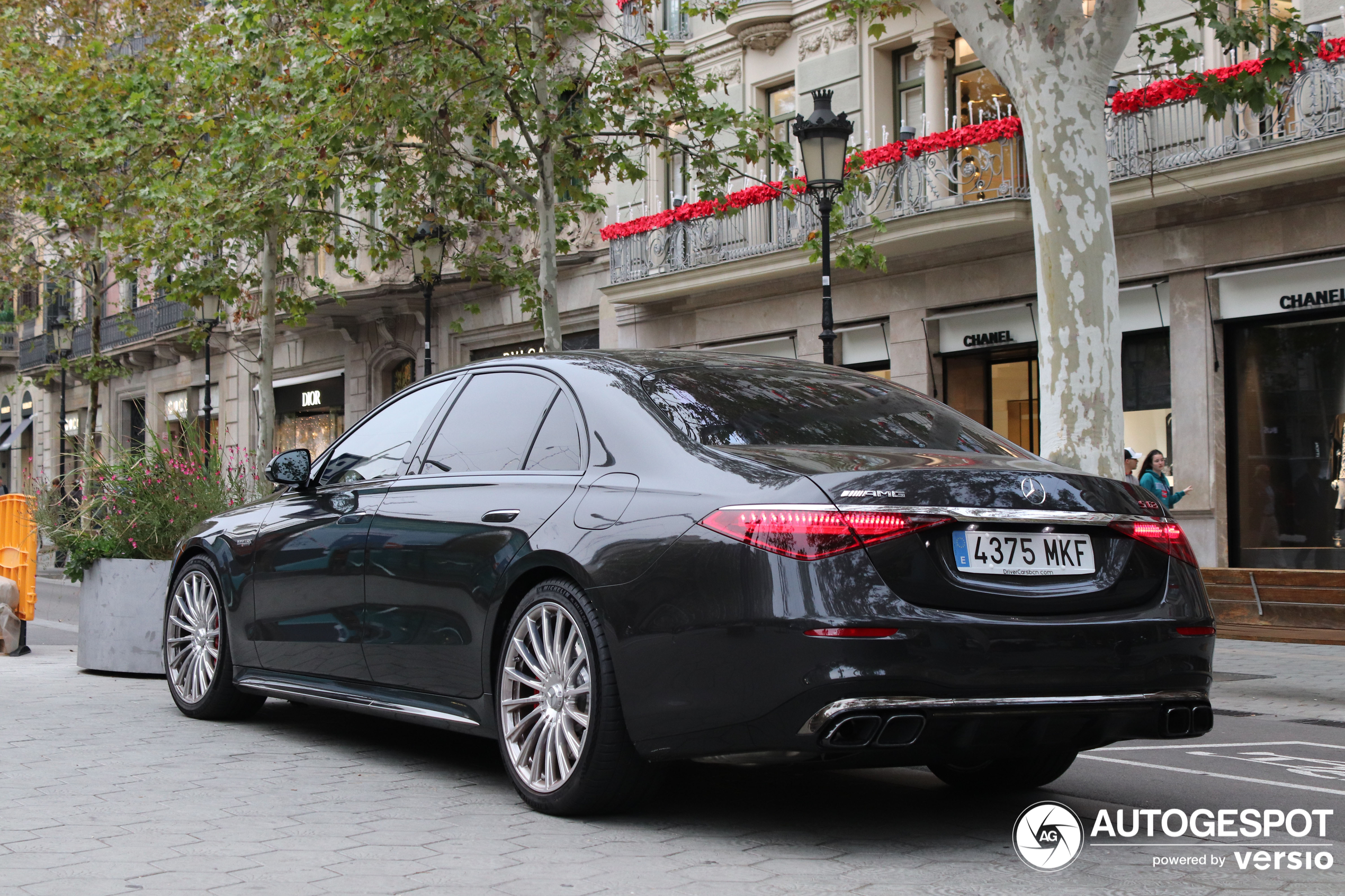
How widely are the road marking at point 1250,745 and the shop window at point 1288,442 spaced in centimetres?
1102

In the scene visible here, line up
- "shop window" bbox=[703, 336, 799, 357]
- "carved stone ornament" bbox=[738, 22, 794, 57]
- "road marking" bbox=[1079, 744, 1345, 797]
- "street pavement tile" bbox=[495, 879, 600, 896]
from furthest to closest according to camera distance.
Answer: "carved stone ornament" bbox=[738, 22, 794, 57], "shop window" bbox=[703, 336, 799, 357], "road marking" bbox=[1079, 744, 1345, 797], "street pavement tile" bbox=[495, 879, 600, 896]

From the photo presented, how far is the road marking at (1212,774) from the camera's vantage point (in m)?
6.19

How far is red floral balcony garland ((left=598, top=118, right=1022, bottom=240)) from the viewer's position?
1945cm

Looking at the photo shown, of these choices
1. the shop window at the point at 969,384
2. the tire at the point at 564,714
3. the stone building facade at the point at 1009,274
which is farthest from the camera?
the shop window at the point at 969,384

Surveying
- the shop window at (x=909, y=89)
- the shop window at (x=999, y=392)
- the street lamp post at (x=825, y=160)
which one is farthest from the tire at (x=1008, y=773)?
the shop window at (x=909, y=89)

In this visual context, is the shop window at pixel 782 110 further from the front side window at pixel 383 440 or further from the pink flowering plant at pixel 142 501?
the front side window at pixel 383 440

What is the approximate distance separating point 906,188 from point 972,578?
16777 millimetres

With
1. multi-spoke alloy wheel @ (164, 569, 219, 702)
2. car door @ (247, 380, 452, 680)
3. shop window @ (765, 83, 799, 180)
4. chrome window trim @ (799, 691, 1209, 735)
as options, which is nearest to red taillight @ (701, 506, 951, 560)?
chrome window trim @ (799, 691, 1209, 735)

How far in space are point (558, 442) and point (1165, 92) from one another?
14419 millimetres

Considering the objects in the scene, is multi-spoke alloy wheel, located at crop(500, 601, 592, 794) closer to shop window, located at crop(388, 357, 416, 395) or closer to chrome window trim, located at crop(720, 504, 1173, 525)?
chrome window trim, located at crop(720, 504, 1173, 525)

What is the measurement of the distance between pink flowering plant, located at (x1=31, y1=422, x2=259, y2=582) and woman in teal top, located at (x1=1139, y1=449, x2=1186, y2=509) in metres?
10.4

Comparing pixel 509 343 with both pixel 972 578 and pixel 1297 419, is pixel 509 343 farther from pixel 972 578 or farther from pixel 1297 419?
pixel 972 578

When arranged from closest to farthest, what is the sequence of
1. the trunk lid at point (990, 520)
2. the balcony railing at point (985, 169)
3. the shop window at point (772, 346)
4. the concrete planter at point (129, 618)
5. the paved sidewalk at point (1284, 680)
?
the trunk lid at point (990, 520)
the paved sidewalk at point (1284, 680)
the concrete planter at point (129, 618)
the balcony railing at point (985, 169)
the shop window at point (772, 346)

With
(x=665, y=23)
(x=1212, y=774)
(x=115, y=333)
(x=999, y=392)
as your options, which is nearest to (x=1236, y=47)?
(x=1212, y=774)
